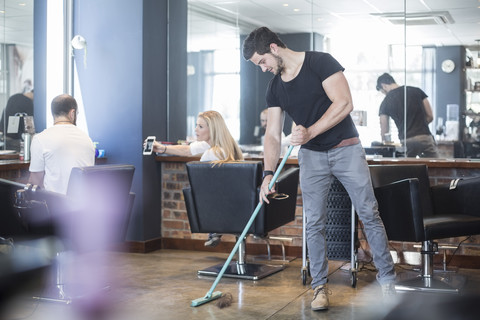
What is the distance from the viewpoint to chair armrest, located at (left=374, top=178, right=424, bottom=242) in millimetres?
4020

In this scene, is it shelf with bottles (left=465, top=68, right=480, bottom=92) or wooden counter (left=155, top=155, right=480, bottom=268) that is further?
shelf with bottles (left=465, top=68, right=480, bottom=92)

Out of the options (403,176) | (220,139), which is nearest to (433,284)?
(403,176)

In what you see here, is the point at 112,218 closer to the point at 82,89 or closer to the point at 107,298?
the point at 107,298

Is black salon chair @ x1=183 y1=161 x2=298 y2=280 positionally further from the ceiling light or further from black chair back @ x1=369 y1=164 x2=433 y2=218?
the ceiling light

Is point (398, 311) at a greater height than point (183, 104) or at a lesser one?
lesser

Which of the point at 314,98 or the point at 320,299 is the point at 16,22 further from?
the point at 320,299

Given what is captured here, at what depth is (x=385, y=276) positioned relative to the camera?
12.3 ft

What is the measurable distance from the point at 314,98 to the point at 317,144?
0.89 ft

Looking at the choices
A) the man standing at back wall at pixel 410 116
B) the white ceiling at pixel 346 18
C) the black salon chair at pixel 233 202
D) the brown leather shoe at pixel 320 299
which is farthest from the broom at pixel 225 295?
the white ceiling at pixel 346 18

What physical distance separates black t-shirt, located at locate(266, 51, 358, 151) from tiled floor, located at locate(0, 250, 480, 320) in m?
0.96

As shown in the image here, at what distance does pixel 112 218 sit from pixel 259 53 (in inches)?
51.5

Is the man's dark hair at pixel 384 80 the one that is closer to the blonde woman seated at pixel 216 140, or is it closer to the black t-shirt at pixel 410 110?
the black t-shirt at pixel 410 110

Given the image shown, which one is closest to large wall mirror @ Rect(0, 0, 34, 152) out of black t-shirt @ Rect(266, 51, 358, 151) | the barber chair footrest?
the barber chair footrest

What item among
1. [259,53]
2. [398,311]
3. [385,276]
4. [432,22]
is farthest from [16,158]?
[398,311]
